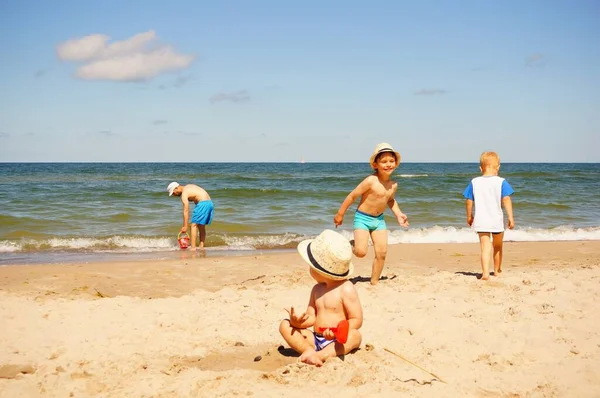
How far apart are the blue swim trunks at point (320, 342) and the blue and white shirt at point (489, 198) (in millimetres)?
3096

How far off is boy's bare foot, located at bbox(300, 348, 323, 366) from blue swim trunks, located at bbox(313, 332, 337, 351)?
60 millimetres

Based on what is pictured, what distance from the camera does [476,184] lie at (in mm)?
6188

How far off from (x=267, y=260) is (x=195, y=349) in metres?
4.52

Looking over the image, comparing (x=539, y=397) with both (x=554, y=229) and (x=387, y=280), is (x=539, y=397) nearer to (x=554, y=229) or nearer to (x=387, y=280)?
(x=387, y=280)

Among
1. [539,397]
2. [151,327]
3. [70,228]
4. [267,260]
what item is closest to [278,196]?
[70,228]

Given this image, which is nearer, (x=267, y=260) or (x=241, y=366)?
(x=241, y=366)

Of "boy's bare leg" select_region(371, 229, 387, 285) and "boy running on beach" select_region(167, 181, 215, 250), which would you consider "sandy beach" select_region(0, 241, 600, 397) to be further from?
"boy running on beach" select_region(167, 181, 215, 250)

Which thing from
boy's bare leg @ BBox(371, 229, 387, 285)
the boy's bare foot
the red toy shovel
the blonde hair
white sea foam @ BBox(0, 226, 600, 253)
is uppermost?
the blonde hair

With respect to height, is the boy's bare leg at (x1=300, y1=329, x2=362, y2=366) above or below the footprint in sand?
above

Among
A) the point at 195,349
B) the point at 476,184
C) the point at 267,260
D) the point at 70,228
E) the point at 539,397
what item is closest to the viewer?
the point at 539,397

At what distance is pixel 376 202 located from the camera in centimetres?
580

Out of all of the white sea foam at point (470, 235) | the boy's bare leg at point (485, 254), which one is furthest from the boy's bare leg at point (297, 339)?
the white sea foam at point (470, 235)

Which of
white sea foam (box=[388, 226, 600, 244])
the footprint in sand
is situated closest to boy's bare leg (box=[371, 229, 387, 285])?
the footprint in sand

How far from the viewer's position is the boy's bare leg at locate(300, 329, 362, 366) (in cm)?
358
